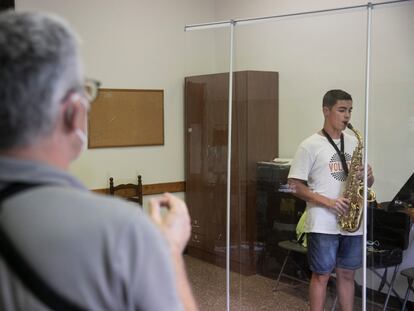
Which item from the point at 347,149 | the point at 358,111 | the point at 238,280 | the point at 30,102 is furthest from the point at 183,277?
the point at 238,280

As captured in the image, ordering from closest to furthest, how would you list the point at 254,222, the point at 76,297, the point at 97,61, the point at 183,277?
1. the point at 76,297
2. the point at 183,277
3. the point at 254,222
4. the point at 97,61

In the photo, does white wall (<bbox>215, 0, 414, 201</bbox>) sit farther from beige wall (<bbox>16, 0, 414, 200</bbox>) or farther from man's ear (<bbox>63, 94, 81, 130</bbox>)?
man's ear (<bbox>63, 94, 81, 130</bbox>)

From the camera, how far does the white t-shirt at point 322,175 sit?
3.02 metres

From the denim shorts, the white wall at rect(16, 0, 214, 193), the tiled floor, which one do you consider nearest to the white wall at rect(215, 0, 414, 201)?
the white wall at rect(16, 0, 214, 193)

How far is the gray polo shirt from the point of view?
2.37 ft

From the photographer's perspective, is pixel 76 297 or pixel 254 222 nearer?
pixel 76 297

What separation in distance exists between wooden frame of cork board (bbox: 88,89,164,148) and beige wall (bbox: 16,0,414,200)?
3.3 inches

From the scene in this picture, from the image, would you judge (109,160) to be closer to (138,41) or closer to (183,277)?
(138,41)

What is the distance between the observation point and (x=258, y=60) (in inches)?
183

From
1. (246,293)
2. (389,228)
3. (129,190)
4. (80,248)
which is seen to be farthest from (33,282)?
(129,190)

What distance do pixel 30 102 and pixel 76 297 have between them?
0.30 metres

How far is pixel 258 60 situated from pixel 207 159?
3.49 ft

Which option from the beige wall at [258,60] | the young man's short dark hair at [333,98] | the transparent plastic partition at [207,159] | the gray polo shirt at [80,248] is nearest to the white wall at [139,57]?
the beige wall at [258,60]

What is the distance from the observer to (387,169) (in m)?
3.64
